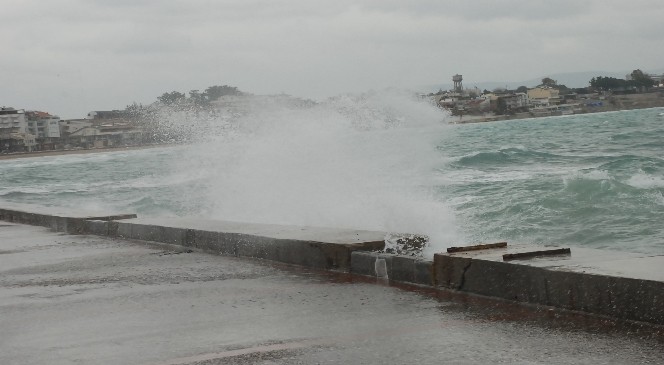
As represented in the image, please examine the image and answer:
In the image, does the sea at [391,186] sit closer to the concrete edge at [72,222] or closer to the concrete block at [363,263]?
the concrete block at [363,263]

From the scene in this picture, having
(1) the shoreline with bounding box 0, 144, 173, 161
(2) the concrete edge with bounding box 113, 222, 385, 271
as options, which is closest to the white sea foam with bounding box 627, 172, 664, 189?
(2) the concrete edge with bounding box 113, 222, 385, 271

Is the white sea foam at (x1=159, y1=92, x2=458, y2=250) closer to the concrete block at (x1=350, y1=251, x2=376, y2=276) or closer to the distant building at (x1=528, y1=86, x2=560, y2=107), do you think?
the concrete block at (x1=350, y1=251, x2=376, y2=276)

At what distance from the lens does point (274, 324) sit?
5.47 meters

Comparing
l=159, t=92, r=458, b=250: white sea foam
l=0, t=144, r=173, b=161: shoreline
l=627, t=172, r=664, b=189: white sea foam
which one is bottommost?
l=0, t=144, r=173, b=161: shoreline

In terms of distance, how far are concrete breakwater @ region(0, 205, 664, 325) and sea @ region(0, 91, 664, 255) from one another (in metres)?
0.75

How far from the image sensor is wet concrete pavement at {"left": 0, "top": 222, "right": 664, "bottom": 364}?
4559 millimetres

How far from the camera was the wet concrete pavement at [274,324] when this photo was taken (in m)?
4.56

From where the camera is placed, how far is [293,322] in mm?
5512

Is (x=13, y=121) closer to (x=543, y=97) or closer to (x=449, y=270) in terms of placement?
(x=543, y=97)

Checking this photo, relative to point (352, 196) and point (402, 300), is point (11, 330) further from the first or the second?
point (352, 196)

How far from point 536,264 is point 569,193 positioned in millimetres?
17265

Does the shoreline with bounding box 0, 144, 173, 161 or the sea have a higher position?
the sea

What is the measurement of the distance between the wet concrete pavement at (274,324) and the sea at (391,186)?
1580 mm

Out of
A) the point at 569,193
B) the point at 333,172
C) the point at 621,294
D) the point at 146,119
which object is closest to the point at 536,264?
the point at 621,294
